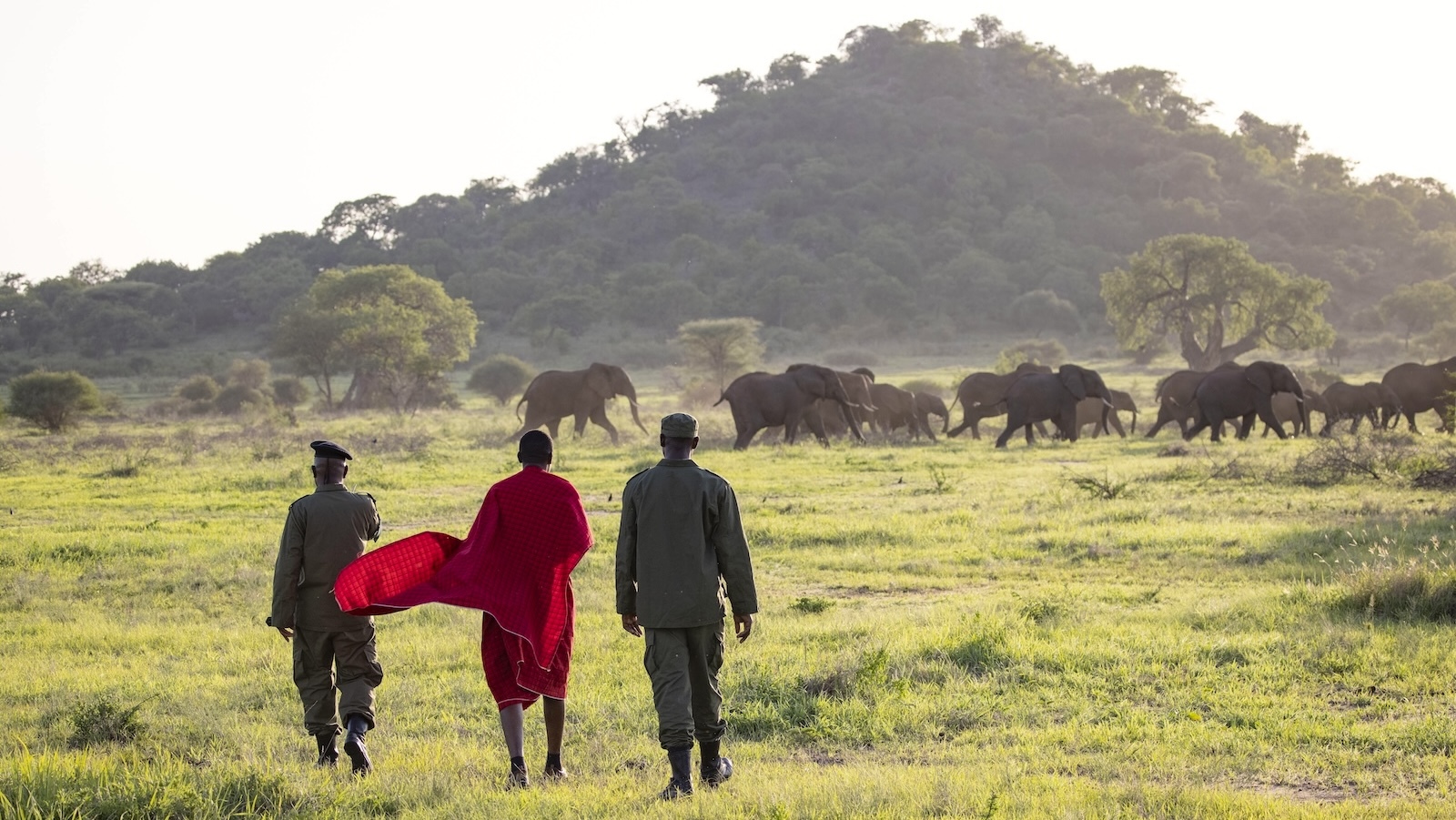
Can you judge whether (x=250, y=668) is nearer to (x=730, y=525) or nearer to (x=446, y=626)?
(x=446, y=626)

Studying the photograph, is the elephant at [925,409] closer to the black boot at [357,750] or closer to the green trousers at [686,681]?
the green trousers at [686,681]

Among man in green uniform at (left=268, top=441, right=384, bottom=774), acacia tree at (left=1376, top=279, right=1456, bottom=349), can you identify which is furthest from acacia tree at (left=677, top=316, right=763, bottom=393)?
man in green uniform at (left=268, top=441, right=384, bottom=774)

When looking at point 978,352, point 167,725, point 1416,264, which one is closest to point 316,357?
point 978,352

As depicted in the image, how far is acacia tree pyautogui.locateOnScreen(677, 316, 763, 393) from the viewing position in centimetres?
5138

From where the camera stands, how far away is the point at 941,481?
746 inches

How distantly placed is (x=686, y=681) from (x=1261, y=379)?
80.5 ft

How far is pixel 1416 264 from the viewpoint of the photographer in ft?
335

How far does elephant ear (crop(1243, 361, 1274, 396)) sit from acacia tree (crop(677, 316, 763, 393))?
25016mm

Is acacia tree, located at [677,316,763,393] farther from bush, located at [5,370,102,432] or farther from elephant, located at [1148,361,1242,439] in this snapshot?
bush, located at [5,370,102,432]

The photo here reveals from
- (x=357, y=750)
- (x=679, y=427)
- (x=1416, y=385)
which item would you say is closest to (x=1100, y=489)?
(x=679, y=427)

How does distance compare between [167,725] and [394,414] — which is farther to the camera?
[394,414]

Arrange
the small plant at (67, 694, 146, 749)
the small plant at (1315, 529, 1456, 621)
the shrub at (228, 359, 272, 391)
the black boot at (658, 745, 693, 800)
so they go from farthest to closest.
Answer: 1. the shrub at (228, 359, 272, 391)
2. the small plant at (1315, 529, 1456, 621)
3. the small plant at (67, 694, 146, 749)
4. the black boot at (658, 745, 693, 800)

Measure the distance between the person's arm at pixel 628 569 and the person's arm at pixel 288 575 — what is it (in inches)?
66.5

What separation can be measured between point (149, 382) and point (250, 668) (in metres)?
56.7
